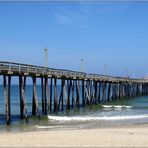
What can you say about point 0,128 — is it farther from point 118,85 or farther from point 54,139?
point 118,85

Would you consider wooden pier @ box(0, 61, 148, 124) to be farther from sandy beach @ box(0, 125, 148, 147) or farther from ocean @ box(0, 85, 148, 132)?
sandy beach @ box(0, 125, 148, 147)

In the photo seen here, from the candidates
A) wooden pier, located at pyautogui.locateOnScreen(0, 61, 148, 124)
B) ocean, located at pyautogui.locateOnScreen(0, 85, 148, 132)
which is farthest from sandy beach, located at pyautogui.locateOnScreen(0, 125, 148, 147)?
wooden pier, located at pyautogui.locateOnScreen(0, 61, 148, 124)

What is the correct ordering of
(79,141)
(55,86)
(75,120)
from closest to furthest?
1. (79,141)
2. (75,120)
3. (55,86)

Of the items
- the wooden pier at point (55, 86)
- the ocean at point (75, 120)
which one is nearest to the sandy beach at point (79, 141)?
the ocean at point (75, 120)

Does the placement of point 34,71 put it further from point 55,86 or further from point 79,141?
Answer: point 79,141

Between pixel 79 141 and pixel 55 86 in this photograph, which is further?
Result: pixel 55 86

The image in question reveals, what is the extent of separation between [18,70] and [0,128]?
417cm

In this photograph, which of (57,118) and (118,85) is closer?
(57,118)

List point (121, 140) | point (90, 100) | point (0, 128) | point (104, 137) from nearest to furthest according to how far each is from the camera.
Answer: point (121, 140), point (104, 137), point (0, 128), point (90, 100)

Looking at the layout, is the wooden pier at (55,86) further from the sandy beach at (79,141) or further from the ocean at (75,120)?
the sandy beach at (79,141)

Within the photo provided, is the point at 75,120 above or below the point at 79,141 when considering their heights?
below

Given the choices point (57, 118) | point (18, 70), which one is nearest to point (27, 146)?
point (18, 70)

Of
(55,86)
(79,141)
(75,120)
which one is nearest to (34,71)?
(75,120)

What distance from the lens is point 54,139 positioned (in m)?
15.5
